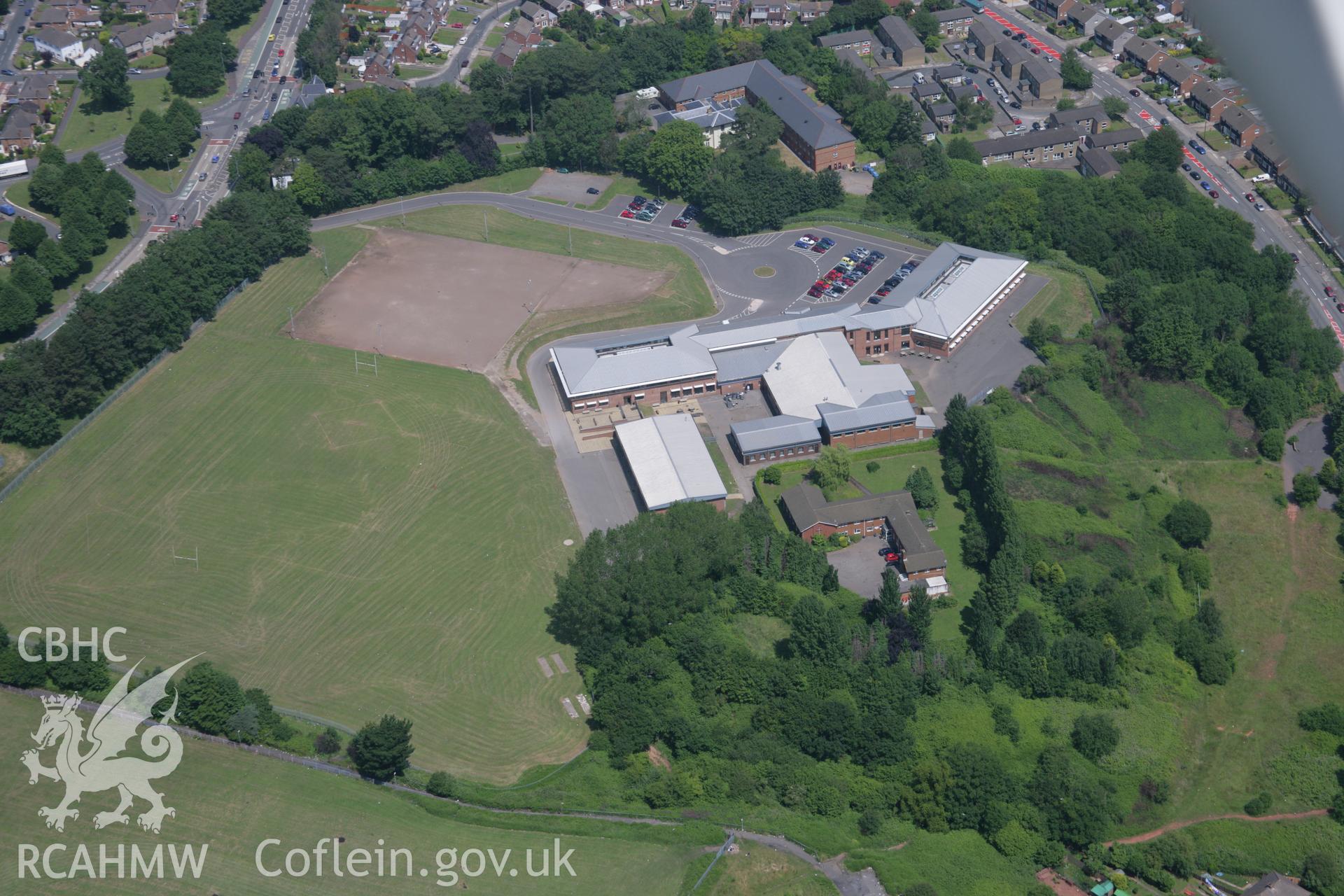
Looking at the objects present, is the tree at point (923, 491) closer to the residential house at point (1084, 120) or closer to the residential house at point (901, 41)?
the residential house at point (1084, 120)

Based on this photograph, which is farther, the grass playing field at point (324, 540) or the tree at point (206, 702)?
the grass playing field at point (324, 540)

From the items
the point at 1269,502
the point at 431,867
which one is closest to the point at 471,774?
the point at 431,867

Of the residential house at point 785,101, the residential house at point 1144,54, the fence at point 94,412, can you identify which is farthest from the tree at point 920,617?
the residential house at point 1144,54

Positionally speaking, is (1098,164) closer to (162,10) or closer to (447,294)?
(447,294)

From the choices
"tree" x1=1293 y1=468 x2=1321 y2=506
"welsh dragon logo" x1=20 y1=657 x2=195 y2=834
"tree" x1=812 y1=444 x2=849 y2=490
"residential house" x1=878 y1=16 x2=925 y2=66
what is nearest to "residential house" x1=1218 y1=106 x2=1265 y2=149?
"residential house" x1=878 y1=16 x2=925 y2=66

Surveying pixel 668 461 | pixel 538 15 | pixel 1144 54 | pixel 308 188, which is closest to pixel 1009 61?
pixel 1144 54

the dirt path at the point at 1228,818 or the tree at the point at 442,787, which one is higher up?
the dirt path at the point at 1228,818

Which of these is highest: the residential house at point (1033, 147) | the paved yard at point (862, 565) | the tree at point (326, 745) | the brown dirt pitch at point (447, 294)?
the residential house at point (1033, 147)
